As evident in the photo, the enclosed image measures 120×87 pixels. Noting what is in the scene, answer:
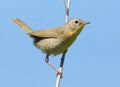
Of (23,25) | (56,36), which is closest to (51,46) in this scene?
(56,36)

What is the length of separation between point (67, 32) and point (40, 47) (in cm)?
67

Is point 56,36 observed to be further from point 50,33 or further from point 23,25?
point 23,25

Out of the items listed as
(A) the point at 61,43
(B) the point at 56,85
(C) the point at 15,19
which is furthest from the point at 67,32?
(B) the point at 56,85

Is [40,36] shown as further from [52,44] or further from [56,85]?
[56,85]

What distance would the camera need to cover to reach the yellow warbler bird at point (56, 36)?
19.1 feet

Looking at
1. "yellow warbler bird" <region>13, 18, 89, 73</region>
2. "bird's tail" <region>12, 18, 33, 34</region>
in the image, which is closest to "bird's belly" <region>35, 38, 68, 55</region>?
"yellow warbler bird" <region>13, 18, 89, 73</region>

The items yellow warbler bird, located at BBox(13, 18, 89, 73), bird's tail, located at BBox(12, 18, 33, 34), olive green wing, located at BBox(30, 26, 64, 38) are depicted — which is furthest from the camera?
bird's tail, located at BBox(12, 18, 33, 34)

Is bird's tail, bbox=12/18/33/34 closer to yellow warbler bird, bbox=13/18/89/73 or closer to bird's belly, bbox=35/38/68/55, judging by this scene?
yellow warbler bird, bbox=13/18/89/73

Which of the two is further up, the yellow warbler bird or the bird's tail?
the bird's tail

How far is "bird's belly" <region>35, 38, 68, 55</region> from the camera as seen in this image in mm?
5906

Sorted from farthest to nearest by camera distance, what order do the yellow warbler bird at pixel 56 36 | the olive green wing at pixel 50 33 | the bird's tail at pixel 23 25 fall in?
the bird's tail at pixel 23 25
the olive green wing at pixel 50 33
the yellow warbler bird at pixel 56 36

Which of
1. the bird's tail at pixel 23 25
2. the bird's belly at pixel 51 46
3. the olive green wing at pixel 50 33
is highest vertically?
the bird's tail at pixel 23 25

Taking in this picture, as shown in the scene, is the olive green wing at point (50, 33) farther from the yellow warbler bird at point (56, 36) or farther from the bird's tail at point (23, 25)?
the bird's tail at point (23, 25)

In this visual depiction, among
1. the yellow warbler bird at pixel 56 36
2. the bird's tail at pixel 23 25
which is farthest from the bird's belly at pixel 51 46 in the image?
the bird's tail at pixel 23 25
